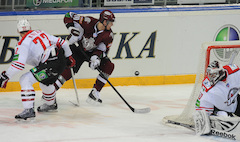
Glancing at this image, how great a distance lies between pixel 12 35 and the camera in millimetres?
6809

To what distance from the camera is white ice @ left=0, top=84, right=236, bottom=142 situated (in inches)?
186

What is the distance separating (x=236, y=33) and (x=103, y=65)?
2443mm

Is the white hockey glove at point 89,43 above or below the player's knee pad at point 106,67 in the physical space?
above

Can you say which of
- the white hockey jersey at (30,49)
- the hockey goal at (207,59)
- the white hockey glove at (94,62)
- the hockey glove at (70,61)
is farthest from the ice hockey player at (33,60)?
the hockey goal at (207,59)

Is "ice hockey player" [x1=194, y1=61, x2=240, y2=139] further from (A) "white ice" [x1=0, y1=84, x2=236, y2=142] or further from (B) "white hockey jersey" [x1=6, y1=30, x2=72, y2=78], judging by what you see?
(B) "white hockey jersey" [x1=6, y1=30, x2=72, y2=78]

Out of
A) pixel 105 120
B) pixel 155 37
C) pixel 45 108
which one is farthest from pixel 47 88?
pixel 155 37

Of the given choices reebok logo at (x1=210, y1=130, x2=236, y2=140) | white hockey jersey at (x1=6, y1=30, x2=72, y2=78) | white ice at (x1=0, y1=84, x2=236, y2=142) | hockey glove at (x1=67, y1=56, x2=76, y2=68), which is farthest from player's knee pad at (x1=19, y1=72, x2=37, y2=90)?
reebok logo at (x1=210, y1=130, x2=236, y2=140)

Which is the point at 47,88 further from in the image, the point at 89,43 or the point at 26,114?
the point at 89,43

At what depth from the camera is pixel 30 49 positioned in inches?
206

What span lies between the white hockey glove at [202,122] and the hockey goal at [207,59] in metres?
0.47

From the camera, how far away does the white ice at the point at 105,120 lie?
4.73 m

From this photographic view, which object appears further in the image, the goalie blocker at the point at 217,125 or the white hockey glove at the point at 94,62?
the white hockey glove at the point at 94,62

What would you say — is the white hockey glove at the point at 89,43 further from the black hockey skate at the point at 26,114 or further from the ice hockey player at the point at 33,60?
the black hockey skate at the point at 26,114

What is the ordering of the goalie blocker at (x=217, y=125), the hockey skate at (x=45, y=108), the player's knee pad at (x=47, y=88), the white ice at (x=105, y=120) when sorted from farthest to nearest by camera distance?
the hockey skate at (x=45, y=108) < the player's knee pad at (x=47, y=88) < the white ice at (x=105, y=120) < the goalie blocker at (x=217, y=125)
